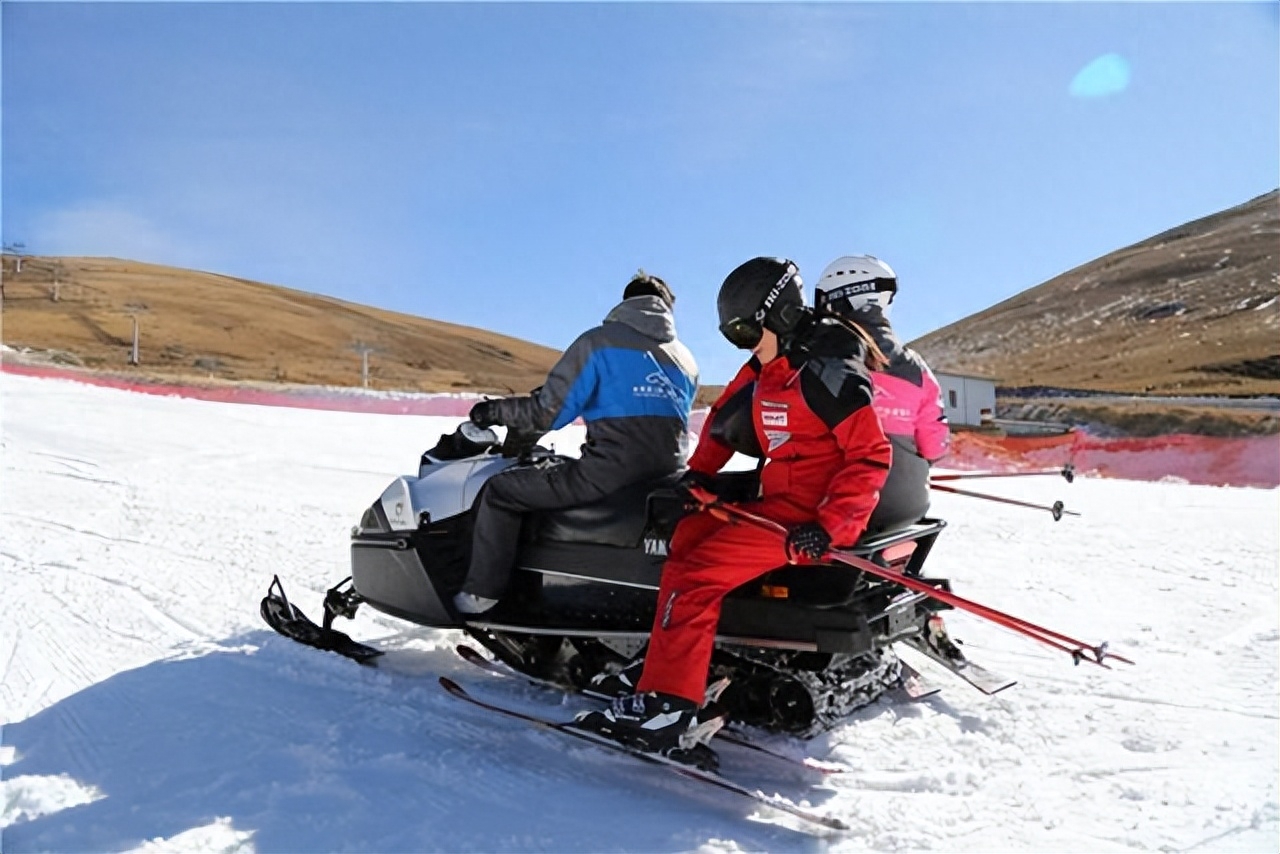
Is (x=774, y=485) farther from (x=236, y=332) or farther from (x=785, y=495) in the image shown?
(x=236, y=332)

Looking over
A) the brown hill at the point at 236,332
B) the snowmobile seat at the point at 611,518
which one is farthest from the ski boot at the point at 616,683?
the brown hill at the point at 236,332

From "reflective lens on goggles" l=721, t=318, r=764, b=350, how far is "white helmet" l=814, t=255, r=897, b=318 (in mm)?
702

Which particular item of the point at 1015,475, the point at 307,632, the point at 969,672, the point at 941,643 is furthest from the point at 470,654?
the point at 1015,475

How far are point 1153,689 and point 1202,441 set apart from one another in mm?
11527

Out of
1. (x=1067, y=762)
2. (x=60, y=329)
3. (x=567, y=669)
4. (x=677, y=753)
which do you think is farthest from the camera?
(x=60, y=329)

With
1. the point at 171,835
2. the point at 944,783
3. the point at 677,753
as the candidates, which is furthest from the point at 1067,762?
the point at 171,835

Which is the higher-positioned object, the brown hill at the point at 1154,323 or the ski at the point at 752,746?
the brown hill at the point at 1154,323

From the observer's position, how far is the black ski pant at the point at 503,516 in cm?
402

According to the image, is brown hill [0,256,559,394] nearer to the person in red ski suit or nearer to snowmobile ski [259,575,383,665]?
snowmobile ski [259,575,383,665]

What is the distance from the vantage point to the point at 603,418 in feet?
12.9

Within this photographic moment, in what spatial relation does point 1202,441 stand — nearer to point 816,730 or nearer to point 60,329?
point 816,730

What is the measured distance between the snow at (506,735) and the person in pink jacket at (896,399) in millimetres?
853

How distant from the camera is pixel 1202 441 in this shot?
14.1m

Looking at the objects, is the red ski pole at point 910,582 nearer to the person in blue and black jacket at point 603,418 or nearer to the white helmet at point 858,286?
the person in blue and black jacket at point 603,418
